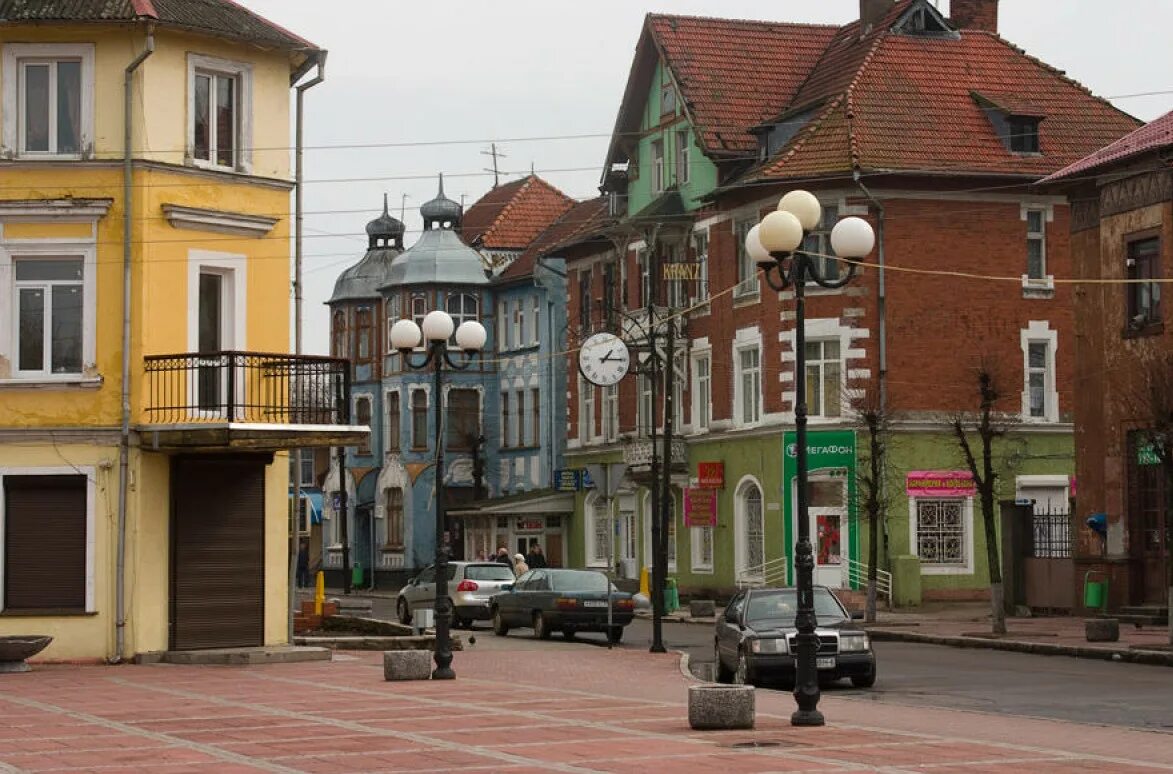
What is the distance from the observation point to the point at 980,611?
50.3 m

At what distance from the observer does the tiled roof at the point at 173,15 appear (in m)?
31.8

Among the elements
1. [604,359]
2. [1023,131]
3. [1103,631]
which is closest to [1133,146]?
[1103,631]

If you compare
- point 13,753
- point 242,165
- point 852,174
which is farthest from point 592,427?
point 13,753

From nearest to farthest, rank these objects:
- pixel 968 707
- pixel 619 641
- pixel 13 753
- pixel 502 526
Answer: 1. pixel 13 753
2. pixel 968 707
3. pixel 619 641
4. pixel 502 526

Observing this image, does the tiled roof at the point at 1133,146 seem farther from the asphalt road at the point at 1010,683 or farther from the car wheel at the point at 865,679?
the car wheel at the point at 865,679

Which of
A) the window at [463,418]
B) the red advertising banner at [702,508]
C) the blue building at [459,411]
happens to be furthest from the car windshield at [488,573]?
the window at [463,418]

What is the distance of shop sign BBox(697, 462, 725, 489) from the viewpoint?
191 feet

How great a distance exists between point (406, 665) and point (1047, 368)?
31.4m

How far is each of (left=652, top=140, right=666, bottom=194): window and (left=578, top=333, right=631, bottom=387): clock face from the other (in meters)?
10.1

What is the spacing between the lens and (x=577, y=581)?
42000mm

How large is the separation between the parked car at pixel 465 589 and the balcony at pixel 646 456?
1141cm

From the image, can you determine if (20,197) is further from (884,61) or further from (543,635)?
(884,61)

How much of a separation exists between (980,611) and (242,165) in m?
23.6

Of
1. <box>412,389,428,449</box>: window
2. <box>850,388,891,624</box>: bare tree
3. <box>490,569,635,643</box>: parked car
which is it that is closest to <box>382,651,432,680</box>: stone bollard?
<box>490,569,635,643</box>: parked car
